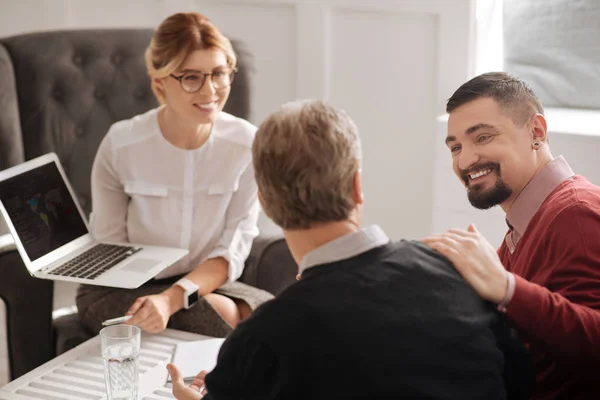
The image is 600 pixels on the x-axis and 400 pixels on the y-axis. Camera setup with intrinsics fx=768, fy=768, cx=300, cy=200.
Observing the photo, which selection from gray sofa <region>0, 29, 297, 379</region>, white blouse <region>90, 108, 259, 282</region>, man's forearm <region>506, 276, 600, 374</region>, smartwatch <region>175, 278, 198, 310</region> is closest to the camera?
man's forearm <region>506, 276, 600, 374</region>

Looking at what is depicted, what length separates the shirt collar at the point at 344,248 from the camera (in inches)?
42.9

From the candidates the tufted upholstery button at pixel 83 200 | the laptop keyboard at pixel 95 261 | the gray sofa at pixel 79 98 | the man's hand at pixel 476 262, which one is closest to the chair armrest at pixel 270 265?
the gray sofa at pixel 79 98

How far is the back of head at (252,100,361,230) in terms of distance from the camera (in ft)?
3.57

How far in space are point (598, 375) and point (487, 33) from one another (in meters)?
1.90

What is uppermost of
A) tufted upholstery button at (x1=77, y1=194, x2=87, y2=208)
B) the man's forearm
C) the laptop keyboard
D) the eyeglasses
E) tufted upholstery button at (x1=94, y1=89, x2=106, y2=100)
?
the eyeglasses

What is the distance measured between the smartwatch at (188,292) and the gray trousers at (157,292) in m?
0.01

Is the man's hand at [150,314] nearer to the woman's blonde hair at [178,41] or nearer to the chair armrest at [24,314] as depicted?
the chair armrest at [24,314]

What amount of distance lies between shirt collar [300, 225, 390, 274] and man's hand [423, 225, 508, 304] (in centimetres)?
14

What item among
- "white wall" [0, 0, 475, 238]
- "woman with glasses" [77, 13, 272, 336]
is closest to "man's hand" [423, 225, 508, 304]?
"woman with glasses" [77, 13, 272, 336]

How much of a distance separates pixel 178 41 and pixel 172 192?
42cm

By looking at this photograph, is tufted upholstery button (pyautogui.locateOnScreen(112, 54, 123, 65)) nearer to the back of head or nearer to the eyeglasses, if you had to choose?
the eyeglasses

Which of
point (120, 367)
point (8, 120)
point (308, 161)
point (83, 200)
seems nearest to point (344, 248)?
point (308, 161)

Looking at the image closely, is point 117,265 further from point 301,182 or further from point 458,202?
point 458,202

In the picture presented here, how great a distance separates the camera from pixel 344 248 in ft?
3.59
